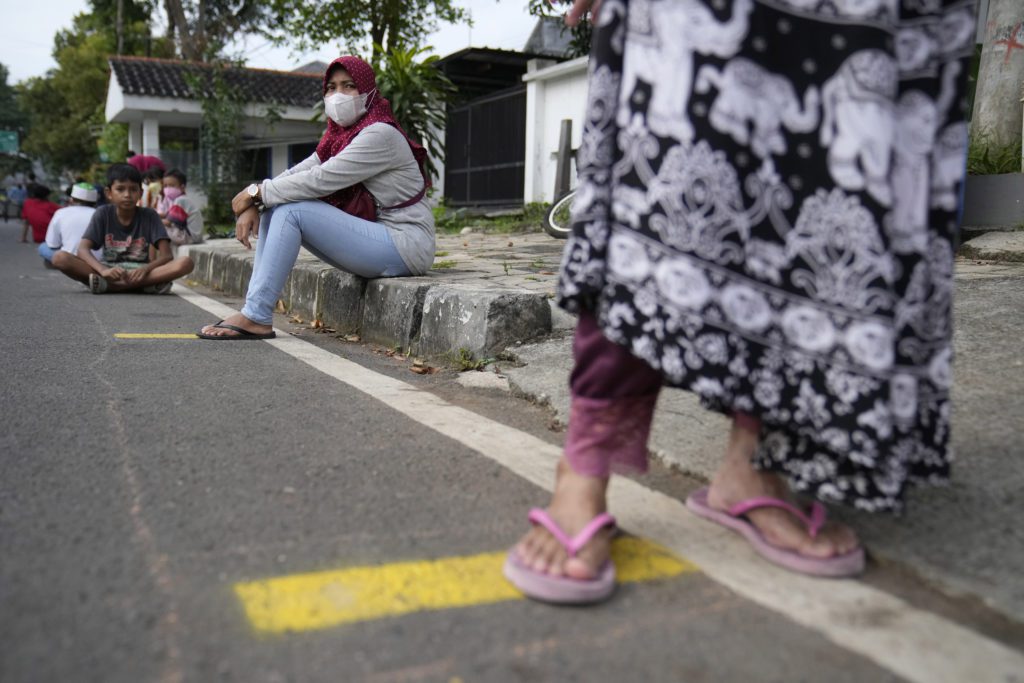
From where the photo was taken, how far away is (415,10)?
1633 centimetres

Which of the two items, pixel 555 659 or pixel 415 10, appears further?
pixel 415 10

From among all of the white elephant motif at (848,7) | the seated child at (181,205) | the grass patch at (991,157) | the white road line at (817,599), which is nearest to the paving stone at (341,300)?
the white road line at (817,599)

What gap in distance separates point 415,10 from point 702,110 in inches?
643

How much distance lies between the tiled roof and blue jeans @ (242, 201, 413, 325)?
1536 cm

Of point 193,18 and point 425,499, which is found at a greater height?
point 193,18

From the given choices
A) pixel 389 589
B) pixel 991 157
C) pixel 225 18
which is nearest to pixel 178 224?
pixel 991 157

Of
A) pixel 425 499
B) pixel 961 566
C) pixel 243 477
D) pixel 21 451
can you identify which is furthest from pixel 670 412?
pixel 21 451

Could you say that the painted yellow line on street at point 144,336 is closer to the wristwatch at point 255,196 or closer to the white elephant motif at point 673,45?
the wristwatch at point 255,196

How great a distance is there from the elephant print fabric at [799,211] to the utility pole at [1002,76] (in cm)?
457

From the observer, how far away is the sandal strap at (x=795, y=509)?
1.49 meters

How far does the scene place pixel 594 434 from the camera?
57.0 inches

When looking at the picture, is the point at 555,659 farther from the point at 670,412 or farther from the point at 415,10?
the point at 415,10

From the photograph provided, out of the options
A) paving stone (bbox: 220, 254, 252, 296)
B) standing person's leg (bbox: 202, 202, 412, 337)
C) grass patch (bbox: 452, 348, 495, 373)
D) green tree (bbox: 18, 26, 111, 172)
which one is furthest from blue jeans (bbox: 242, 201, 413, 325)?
green tree (bbox: 18, 26, 111, 172)

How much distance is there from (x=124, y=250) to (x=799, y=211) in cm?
589
